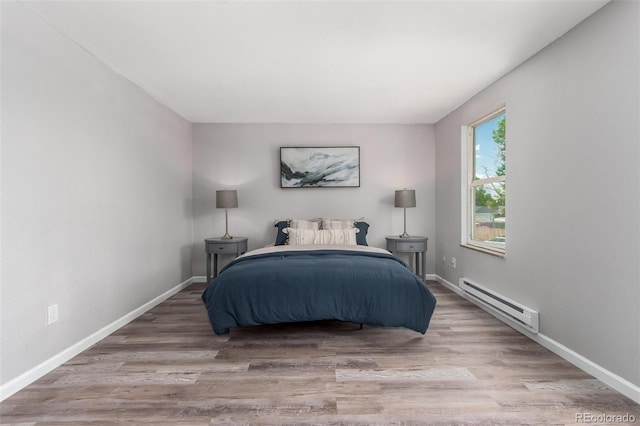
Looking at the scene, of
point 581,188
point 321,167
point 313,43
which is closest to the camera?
point 581,188

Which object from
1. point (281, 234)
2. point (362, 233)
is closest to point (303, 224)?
point (281, 234)

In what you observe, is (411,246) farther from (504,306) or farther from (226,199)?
(226,199)

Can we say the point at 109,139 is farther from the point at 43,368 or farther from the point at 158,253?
the point at 43,368

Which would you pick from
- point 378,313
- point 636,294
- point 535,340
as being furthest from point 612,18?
point 378,313

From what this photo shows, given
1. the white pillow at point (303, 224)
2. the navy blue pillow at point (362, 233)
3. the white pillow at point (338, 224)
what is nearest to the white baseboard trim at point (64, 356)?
the white pillow at point (303, 224)

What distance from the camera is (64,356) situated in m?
2.36

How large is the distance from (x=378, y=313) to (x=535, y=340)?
50.3 inches

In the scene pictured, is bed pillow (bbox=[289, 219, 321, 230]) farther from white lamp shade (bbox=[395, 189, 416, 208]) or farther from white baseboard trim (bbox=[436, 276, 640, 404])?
white baseboard trim (bbox=[436, 276, 640, 404])

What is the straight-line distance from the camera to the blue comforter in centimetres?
268

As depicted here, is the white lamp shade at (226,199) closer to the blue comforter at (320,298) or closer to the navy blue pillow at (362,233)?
the navy blue pillow at (362,233)

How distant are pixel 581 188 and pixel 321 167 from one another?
125 inches

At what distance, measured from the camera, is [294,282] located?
8.94 feet

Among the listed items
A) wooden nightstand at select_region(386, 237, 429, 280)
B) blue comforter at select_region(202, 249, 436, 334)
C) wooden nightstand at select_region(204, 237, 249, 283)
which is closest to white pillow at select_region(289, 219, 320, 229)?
wooden nightstand at select_region(204, 237, 249, 283)

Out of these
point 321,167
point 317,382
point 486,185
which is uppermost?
point 321,167
